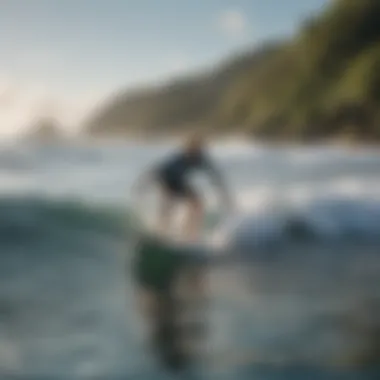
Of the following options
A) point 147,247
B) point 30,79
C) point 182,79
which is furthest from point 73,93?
point 147,247

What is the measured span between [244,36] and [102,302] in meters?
0.53

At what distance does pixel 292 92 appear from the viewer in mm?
1439

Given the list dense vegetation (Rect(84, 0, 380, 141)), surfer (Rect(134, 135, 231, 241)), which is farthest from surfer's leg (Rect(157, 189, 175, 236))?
dense vegetation (Rect(84, 0, 380, 141))

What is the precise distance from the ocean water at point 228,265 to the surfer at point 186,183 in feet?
0.06

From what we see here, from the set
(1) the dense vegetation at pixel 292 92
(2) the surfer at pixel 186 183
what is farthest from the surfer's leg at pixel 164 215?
(1) the dense vegetation at pixel 292 92

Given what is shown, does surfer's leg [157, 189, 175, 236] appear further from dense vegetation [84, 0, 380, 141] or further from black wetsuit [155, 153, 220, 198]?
dense vegetation [84, 0, 380, 141]

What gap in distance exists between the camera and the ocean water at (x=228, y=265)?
1343 millimetres

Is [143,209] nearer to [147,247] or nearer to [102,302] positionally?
[147,247]

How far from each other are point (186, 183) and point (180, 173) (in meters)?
0.02

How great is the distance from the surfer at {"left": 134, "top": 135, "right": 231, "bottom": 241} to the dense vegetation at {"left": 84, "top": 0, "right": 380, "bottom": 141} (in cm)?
5

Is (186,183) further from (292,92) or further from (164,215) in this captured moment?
(292,92)

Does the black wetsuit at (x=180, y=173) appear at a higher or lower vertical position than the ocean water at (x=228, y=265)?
higher

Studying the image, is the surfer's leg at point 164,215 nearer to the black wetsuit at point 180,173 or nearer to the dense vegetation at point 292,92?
the black wetsuit at point 180,173

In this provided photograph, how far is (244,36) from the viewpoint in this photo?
1.43m
